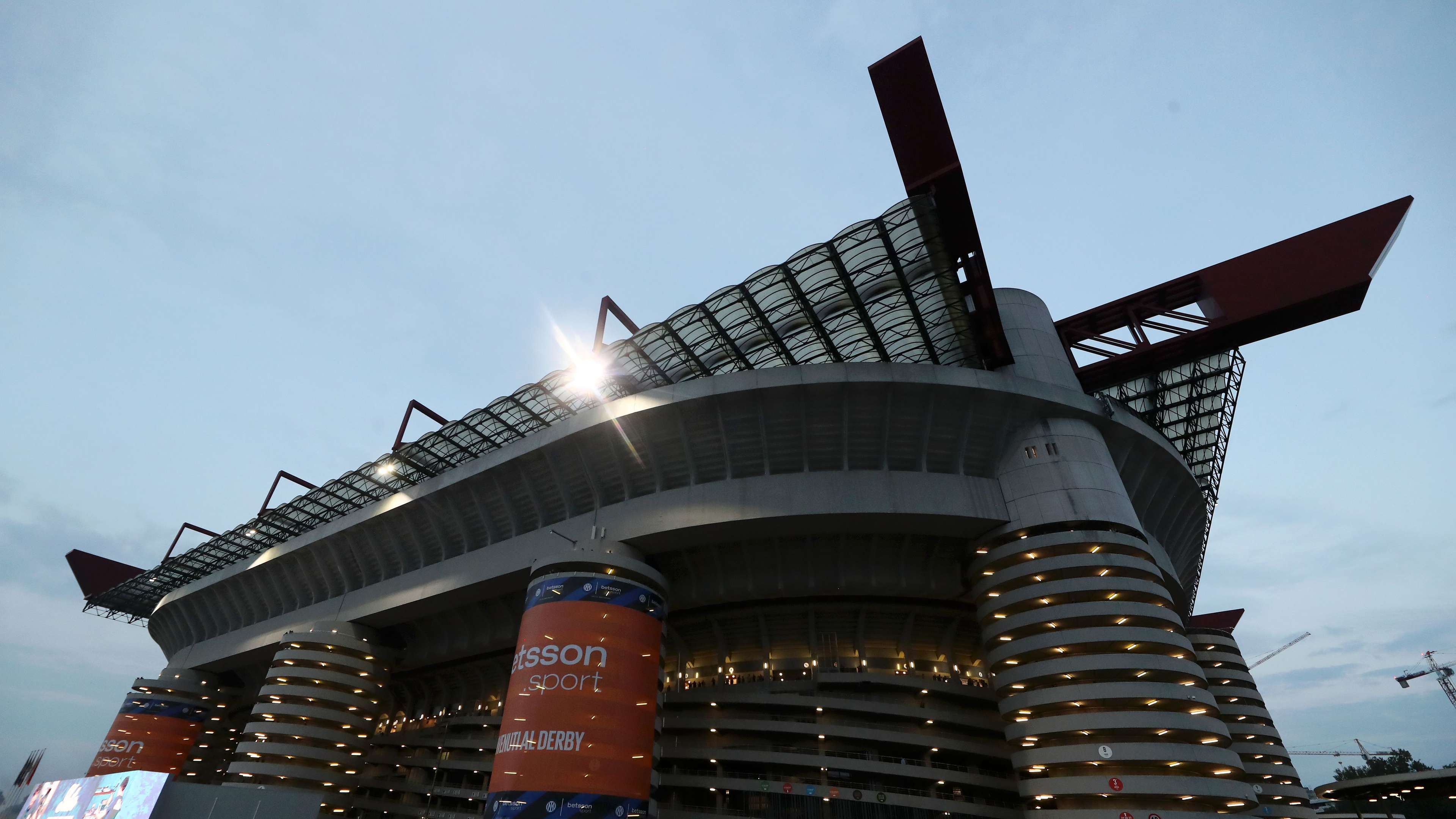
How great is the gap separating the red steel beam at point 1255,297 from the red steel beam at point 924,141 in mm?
13568

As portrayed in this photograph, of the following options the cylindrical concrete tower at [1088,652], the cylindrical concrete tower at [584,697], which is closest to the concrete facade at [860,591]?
the cylindrical concrete tower at [1088,652]

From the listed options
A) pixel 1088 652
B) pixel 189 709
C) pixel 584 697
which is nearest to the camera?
pixel 1088 652

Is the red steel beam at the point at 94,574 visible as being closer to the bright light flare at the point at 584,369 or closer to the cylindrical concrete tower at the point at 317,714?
the cylindrical concrete tower at the point at 317,714

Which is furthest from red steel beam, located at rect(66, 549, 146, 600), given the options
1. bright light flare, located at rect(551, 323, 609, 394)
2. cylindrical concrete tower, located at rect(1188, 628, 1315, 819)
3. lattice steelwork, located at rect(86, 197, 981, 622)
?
cylindrical concrete tower, located at rect(1188, 628, 1315, 819)

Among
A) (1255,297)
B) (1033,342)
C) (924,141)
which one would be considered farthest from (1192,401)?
(924,141)

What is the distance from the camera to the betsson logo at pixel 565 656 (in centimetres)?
2981

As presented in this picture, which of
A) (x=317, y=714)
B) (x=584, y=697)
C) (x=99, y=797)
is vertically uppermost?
(x=317, y=714)

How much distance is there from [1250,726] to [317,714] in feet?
210

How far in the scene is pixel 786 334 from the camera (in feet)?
118

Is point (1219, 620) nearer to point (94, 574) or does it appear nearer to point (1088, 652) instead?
point (1088, 652)

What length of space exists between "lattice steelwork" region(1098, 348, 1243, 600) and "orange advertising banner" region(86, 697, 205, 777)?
79.8 metres

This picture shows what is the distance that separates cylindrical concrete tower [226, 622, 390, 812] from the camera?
139ft

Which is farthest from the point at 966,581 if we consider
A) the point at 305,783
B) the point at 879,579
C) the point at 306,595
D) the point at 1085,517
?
the point at 306,595

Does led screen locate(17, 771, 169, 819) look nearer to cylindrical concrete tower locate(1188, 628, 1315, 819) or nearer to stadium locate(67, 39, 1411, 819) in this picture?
stadium locate(67, 39, 1411, 819)
